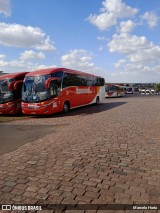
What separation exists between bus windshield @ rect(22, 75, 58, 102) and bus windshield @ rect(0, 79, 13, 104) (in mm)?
1344

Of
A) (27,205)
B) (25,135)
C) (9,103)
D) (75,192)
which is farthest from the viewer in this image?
(9,103)

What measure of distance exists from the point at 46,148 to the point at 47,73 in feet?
32.8

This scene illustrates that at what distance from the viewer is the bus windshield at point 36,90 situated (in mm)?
16812

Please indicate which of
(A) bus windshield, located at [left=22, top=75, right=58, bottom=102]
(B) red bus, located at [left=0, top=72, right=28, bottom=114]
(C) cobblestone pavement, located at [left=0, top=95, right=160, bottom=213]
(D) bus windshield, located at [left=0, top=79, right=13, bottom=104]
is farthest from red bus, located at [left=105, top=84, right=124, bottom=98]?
(C) cobblestone pavement, located at [left=0, top=95, right=160, bottom=213]

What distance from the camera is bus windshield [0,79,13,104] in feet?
59.8

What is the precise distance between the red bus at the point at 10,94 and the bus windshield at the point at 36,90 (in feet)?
3.94

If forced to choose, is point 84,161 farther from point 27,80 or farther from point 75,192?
point 27,80

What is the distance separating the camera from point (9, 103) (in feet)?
59.5

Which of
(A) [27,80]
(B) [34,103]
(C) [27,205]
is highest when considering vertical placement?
(A) [27,80]

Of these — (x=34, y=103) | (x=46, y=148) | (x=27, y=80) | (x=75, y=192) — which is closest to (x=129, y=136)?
(x=46, y=148)

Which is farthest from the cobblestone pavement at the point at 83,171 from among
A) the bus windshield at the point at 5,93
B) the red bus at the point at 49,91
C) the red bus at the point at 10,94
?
the bus windshield at the point at 5,93

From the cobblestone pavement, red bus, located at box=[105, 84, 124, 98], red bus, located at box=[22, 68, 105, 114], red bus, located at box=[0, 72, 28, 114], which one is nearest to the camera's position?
the cobblestone pavement

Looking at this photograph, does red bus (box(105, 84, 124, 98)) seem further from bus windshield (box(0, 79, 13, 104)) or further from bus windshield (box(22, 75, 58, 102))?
bus windshield (box(22, 75, 58, 102))

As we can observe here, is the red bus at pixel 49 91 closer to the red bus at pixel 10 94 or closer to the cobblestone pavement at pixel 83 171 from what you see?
the red bus at pixel 10 94
